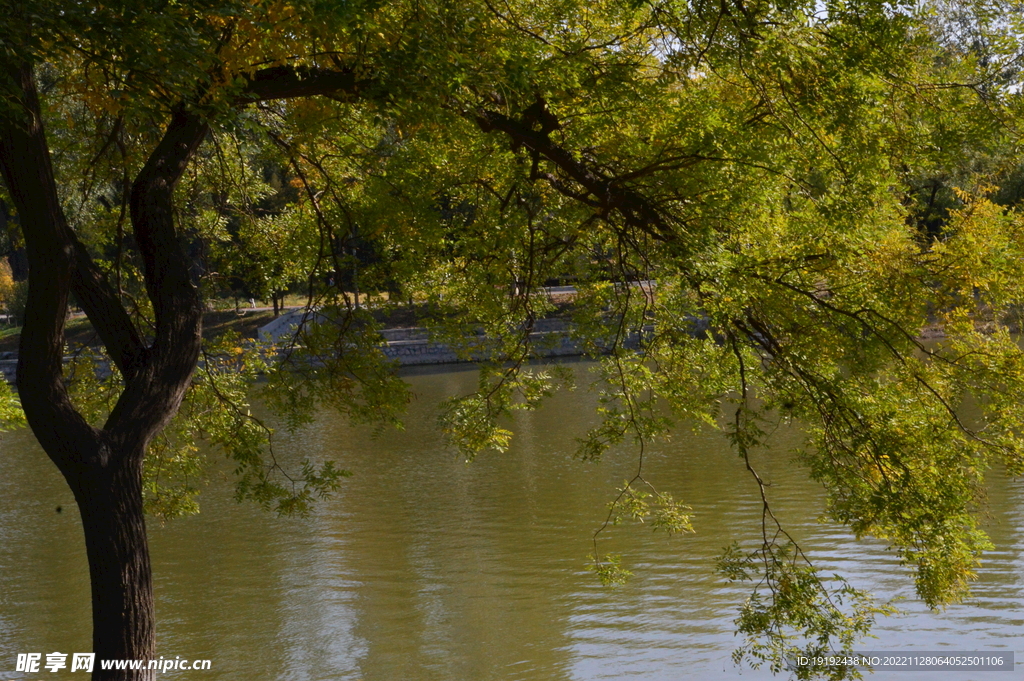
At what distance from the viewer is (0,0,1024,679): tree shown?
396 centimetres

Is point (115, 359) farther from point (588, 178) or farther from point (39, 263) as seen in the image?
point (588, 178)

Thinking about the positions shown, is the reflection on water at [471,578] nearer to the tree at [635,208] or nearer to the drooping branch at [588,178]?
the tree at [635,208]

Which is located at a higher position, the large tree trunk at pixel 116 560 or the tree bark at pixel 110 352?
the tree bark at pixel 110 352

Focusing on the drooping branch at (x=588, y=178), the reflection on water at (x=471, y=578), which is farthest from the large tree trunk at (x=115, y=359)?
the reflection on water at (x=471, y=578)

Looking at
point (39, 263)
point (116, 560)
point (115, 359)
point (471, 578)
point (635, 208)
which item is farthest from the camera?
point (471, 578)

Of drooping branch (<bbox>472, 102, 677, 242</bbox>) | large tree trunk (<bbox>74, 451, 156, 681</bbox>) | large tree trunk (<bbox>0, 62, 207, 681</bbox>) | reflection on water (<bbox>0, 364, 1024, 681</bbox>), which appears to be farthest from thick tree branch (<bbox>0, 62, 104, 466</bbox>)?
reflection on water (<bbox>0, 364, 1024, 681</bbox>)

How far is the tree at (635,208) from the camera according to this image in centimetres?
396

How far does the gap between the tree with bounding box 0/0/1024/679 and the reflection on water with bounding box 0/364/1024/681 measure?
2328 millimetres

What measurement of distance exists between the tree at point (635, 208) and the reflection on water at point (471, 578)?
7.64 ft

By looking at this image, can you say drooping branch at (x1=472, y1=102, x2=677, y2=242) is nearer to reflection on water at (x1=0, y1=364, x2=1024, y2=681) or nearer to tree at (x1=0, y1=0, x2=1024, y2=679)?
tree at (x1=0, y1=0, x2=1024, y2=679)

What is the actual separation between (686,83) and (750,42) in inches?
20.3

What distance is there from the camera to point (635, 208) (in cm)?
472

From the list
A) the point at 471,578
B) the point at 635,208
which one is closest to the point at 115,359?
the point at 635,208

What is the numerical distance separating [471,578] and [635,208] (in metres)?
5.04
